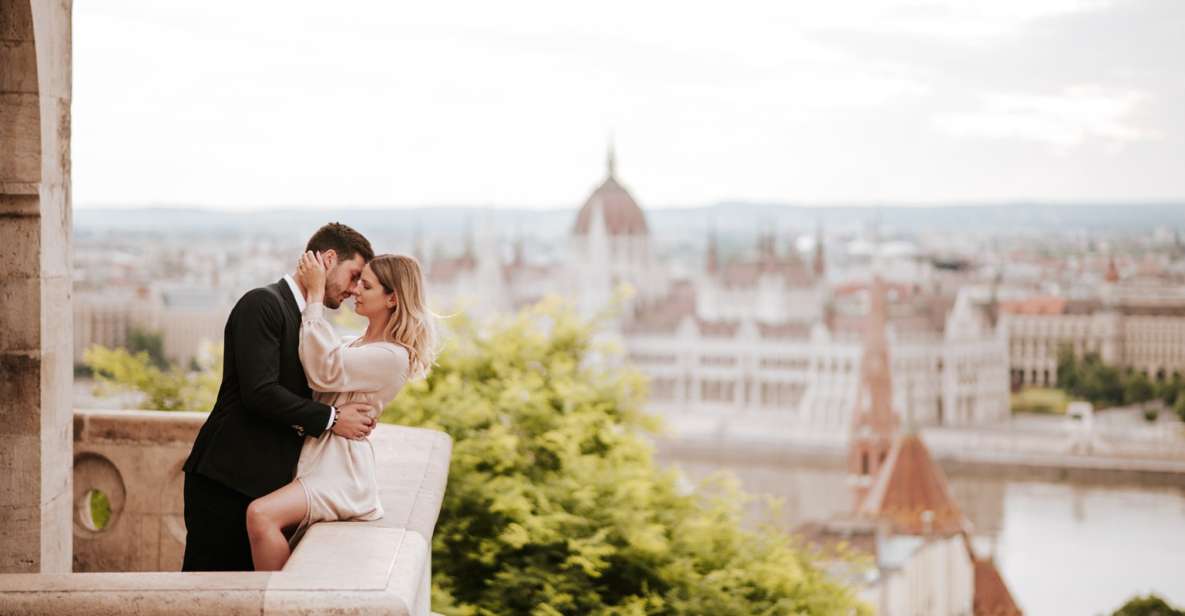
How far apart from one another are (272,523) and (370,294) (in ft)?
1.03

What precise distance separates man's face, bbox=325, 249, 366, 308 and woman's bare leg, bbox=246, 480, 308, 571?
0.90 ft

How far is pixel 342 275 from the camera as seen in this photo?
1876 millimetres

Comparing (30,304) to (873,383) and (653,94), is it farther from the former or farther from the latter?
(653,94)

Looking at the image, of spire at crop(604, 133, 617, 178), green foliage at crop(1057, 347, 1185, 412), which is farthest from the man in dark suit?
spire at crop(604, 133, 617, 178)

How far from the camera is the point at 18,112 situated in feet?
6.34

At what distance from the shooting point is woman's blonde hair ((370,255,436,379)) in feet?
6.02

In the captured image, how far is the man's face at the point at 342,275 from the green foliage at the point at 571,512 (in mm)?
1418

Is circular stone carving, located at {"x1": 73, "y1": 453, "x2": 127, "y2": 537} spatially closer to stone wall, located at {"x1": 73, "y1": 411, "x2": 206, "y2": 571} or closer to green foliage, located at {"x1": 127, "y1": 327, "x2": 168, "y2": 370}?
stone wall, located at {"x1": 73, "y1": 411, "x2": 206, "y2": 571}

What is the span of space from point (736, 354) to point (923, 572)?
73.0 ft

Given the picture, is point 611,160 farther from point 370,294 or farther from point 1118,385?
point 370,294

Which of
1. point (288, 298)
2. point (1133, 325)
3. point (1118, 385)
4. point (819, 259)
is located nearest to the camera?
point (288, 298)

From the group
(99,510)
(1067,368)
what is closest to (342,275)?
(99,510)

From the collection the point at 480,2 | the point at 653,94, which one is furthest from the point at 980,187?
the point at 480,2

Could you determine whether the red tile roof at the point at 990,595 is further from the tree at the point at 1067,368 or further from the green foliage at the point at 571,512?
the green foliage at the point at 571,512
